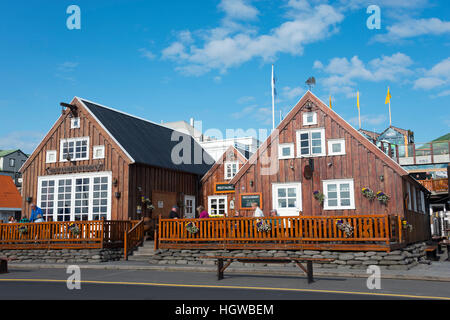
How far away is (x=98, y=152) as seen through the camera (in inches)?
898

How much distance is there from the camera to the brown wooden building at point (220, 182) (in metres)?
26.6

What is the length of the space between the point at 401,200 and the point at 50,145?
18072 mm

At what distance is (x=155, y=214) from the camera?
23484mm

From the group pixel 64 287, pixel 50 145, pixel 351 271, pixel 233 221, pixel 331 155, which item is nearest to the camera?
pixel 64 287

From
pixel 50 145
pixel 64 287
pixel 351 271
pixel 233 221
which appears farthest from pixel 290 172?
pixel 50 145

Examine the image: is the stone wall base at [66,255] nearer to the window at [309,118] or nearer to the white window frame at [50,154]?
the white window frame at [50,154]

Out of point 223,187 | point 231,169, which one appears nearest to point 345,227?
point 223,187

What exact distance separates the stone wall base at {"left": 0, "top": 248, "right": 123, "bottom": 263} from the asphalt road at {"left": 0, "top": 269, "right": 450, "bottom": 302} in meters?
4.43

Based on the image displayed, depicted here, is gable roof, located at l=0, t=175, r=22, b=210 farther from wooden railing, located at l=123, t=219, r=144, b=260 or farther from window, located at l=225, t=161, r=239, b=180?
wooden railing, located at l=123, t=219, r=144, b=260

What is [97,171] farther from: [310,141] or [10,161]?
[10,161]

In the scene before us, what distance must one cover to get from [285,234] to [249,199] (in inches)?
194

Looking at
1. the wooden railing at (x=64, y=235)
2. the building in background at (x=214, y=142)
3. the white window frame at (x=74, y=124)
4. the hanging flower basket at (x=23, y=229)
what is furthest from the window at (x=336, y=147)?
the building in background at (x=214, y=142)

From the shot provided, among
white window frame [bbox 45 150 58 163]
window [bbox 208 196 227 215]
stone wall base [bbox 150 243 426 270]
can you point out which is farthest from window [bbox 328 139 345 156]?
white window frame [bbox 45 150 58 163]
